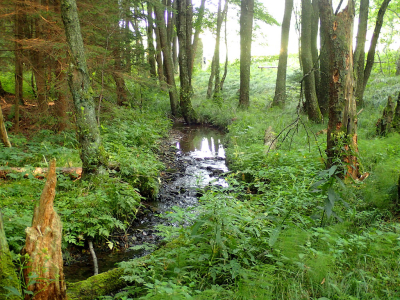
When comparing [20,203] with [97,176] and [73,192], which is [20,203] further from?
[97,176]

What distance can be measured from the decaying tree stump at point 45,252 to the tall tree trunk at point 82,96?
2662 millimetres

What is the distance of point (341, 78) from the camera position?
511cm

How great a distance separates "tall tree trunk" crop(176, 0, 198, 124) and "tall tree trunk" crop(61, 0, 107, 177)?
973cm

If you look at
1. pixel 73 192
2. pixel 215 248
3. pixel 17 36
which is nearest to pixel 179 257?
pixel 215 248

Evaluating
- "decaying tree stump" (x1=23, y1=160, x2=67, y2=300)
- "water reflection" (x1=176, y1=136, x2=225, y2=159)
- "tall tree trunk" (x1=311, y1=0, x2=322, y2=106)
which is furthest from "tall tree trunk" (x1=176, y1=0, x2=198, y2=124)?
"decaying tree stump" (x1=23, y1=160, x2=67, y2=300)

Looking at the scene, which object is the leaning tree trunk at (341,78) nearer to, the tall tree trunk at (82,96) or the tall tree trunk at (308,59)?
the tall tree trunk at (82,96)

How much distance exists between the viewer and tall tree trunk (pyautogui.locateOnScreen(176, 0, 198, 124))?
48.4 ft

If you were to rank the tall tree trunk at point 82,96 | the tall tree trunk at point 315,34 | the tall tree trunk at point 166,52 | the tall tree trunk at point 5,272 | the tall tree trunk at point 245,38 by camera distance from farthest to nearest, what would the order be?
the tall tree trunk at point 166,52, the tall tree trunk at point 245,38, the tall tree trunk at point 315,34, the tall tree trunk at point 82,96, the tall tree trunk at point 5,272

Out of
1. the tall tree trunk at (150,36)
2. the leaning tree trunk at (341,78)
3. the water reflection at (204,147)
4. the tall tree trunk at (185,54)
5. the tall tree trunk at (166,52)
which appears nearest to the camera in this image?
the leaning tree trunk at (341,78)

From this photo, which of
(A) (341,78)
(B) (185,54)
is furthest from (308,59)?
(B) (185,54)

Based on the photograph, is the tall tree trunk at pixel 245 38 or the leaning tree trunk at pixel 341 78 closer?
the leaning tree trunk at pixel 341 78

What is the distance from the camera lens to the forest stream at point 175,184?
13.9 ft

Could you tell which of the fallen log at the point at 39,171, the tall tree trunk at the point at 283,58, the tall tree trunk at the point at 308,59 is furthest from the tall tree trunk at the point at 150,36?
the fallen log at the point at 39,171

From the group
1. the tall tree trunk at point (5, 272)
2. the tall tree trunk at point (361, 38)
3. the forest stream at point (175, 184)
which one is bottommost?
the forest stream at point (175, 184)
